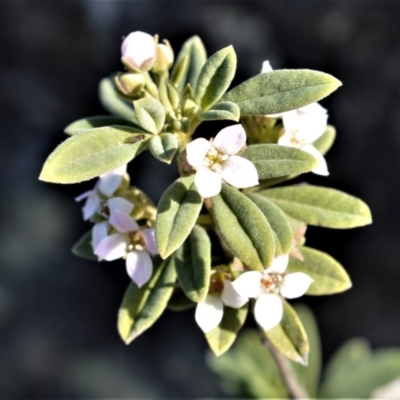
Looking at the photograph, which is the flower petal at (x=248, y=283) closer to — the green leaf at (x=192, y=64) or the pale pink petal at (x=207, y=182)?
the pale pink petal at (x=207, y=182)

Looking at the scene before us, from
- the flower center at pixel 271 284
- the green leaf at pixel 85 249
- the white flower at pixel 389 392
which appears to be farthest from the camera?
the white flower at pixel 389 392

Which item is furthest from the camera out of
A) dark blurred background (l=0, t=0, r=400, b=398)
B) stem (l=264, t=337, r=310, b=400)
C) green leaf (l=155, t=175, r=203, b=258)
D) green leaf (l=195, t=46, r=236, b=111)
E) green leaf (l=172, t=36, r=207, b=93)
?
dark blurred background (l=0, t=0, r=400, b=398)

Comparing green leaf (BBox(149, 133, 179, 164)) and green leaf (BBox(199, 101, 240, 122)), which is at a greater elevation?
green leaf (BBox(199, 101, 240, 122))

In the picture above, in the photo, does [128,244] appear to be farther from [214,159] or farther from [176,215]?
[214,159]

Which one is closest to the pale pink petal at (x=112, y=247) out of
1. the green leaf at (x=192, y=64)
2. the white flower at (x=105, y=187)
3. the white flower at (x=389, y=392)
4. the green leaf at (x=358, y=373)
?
the white flower at (x=105, y=187)

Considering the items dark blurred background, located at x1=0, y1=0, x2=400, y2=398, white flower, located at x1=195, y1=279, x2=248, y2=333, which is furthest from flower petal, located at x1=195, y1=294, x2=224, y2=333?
dark blurred background, located at x1=0, y1=0, x2=400, y2=398

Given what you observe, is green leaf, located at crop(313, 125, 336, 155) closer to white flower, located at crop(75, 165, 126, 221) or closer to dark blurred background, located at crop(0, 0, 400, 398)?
white flower, located at crop(75, 165, 126, 221)

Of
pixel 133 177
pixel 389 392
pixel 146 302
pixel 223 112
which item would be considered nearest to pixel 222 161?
pixel 223 112

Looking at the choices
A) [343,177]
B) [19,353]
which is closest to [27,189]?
[19,353]
